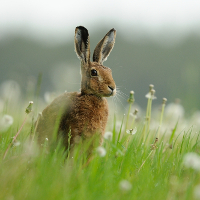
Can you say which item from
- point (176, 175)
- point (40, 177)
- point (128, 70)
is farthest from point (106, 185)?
point (128, 70)

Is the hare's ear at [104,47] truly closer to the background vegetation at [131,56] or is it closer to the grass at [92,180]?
the grass at [92,180]

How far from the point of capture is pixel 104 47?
5082 mm

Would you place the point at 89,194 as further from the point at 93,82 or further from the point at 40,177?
the point at 93,82

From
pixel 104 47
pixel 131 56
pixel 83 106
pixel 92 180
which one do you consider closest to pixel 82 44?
pixel 104 47

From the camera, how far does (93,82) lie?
4.56 metres

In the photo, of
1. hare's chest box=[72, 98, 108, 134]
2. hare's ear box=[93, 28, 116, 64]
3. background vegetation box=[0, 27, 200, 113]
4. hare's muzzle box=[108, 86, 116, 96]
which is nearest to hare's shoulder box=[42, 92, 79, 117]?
hare's chest box=[72, 98, 108, 134]

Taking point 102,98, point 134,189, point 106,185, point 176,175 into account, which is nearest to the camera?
point 134,189

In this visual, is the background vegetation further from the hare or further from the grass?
the grass

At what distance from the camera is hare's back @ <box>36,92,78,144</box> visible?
14.8 ft

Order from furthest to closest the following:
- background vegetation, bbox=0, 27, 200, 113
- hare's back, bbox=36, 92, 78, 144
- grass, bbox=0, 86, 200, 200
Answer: background vegetation, bbox=0, 27, 200, 113, hare's back, bbox=36, 92, 78, 144, grass, bbox=0, 86, 200, 200

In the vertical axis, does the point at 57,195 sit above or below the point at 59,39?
below

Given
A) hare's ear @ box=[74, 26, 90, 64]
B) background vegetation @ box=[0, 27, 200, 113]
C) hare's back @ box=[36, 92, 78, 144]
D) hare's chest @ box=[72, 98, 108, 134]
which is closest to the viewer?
hare's chest @ box=[72, 98, 108, 134]

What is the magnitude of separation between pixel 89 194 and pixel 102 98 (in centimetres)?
212

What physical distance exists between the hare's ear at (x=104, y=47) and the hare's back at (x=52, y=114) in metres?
0.65
